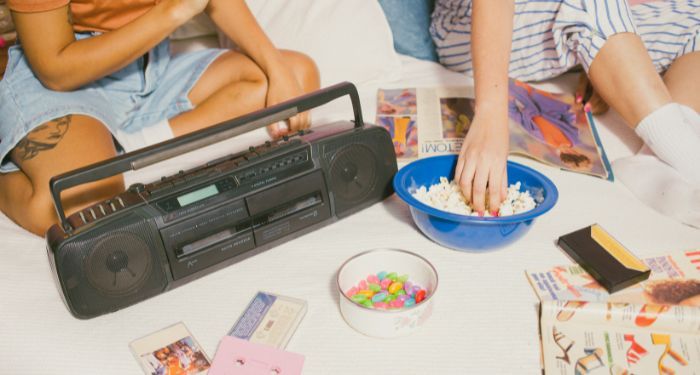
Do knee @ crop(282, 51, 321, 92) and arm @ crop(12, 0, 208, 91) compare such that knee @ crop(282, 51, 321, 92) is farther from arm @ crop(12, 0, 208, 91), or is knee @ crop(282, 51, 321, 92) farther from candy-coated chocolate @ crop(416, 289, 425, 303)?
candy-coated chocolate @ crop(416, 289, 425, 303)

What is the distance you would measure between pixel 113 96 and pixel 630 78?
98cm

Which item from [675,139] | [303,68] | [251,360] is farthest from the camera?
[303,68]

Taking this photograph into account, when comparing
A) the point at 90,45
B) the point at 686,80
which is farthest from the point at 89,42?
the point at 686,80

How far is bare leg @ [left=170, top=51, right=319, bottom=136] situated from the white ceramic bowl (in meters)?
0.53

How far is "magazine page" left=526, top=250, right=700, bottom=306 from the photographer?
77cm

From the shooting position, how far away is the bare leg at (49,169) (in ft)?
2.99

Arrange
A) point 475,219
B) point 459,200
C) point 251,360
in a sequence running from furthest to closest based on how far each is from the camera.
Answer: point 459,200 → point 475,219 → point 251,360

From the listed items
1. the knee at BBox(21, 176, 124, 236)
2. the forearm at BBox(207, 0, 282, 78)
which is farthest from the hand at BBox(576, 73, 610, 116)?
the knee at BBox(21, 176, 124, 236)

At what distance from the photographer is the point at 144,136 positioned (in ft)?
3.60

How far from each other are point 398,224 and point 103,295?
0.45 meters

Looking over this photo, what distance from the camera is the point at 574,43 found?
45.1 inches

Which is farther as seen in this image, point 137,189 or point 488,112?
point 488,112

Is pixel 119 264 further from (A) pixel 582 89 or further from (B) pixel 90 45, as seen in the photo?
(A) pixel 582 89

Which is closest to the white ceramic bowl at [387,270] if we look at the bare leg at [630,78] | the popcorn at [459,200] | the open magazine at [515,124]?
the popcorn at [459,200]
